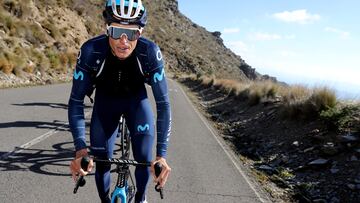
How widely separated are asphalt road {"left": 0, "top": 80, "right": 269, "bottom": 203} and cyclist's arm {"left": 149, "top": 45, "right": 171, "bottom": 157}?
8.34 ft

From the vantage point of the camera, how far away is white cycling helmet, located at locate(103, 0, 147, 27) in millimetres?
3510

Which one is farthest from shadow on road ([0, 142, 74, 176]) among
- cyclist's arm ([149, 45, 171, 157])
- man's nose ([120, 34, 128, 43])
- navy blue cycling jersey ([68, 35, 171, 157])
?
man's nose ([120, 34, 128, 43])

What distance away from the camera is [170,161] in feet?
28.9

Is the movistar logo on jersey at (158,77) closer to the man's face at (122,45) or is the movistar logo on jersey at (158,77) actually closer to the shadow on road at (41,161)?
the man's face at (122,45)

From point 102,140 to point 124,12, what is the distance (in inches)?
45.3

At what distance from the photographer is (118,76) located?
3.87m

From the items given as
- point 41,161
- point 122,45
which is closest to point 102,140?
point 122,45

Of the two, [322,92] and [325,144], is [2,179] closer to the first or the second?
[325,144]

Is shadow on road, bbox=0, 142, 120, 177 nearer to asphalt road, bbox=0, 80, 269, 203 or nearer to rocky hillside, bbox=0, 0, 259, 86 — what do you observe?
asphalt road, bbox=0, 80, 269, 203

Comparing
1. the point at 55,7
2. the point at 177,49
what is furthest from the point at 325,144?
the point at 177,49

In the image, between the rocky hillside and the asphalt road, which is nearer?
the asphalt road

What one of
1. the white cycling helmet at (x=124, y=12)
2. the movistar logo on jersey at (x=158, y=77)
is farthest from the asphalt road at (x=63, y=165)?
the white cycling helmet at (x=124, y=12)

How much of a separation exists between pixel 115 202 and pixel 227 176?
4.99m

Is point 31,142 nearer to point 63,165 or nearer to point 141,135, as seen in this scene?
point 63,165
